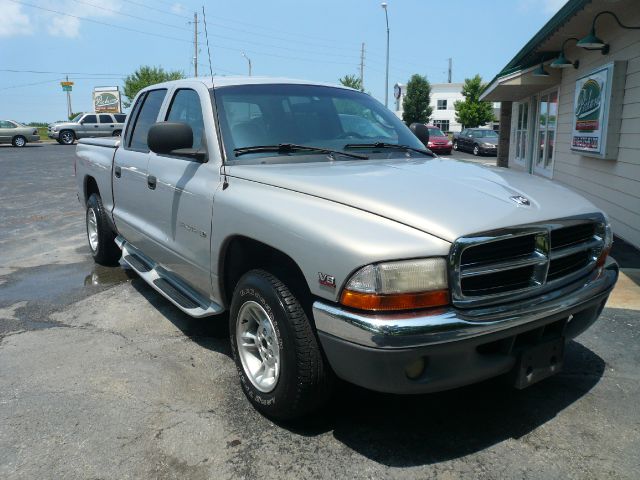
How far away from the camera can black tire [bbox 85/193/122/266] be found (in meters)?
5.93

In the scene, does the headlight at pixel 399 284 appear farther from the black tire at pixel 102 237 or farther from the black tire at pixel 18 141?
the black tire at pixel 18 141

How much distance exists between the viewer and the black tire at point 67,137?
34.8 metres

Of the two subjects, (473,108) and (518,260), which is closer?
(518,260)

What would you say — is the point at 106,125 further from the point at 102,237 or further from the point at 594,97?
the point at 594,97

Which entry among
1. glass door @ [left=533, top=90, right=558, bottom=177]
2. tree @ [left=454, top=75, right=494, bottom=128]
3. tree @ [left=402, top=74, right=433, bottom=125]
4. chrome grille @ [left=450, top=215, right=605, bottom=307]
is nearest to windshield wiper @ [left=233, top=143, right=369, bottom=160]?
chrome grille @ [left=450, top=215, right=605, bottom=307]

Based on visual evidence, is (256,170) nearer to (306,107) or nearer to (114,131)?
(306,107)

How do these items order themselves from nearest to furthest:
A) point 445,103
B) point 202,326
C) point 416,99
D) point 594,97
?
point 202,326
point 594,97
point 416,99
point 445,103

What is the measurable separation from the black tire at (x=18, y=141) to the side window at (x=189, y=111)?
33485mm

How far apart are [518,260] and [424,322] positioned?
593 mm

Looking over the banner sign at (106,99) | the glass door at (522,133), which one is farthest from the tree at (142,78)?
the glass door at (522,133)

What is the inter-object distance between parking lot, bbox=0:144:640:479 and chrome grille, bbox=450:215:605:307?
0.74 metres

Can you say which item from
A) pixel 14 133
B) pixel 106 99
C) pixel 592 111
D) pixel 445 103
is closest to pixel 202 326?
pixel 592 111

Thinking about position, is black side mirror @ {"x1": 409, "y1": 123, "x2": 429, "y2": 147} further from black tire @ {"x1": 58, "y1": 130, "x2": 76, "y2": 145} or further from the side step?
black tire @ {"x1": 58, "y1": 130, "x2": 76, "y2": 145}

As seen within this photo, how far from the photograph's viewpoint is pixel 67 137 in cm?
3512
